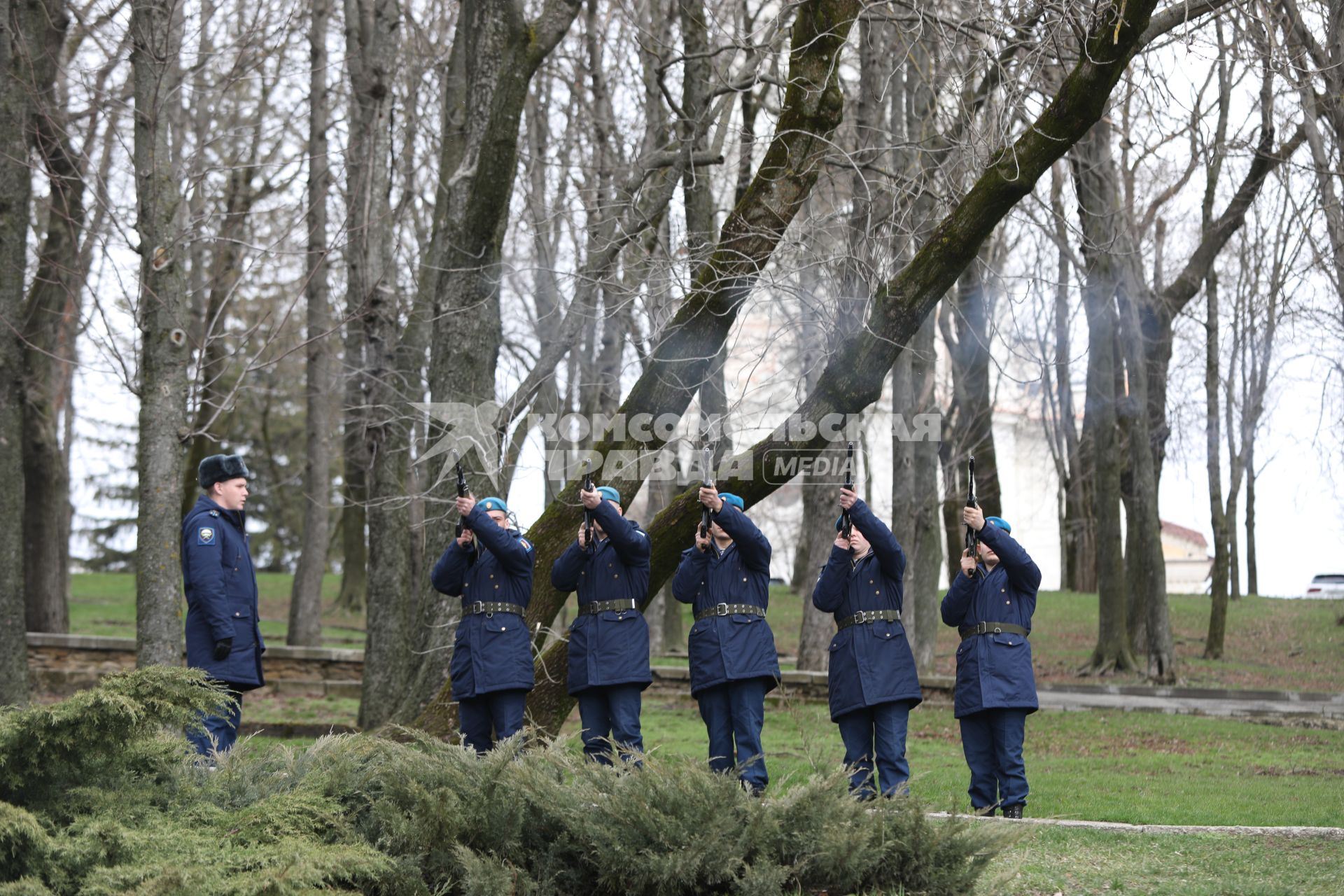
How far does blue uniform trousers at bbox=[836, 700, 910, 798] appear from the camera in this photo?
22.7 feet

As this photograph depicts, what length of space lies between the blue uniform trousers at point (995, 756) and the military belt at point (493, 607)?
104 inches

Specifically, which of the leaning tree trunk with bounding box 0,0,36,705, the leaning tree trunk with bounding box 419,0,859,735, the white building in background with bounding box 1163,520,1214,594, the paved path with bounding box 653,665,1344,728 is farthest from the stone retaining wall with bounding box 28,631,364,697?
the white building in background with bounding box 1163,520,1214,594

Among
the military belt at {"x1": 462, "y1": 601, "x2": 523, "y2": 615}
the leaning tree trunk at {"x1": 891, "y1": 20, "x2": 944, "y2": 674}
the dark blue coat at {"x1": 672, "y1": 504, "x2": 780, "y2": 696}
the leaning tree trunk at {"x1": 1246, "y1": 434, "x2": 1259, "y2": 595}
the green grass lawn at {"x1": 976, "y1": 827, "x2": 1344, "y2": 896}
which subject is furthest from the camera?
the leaning tree trunk at {"x1": 1246, "y1": 434, "x2": 1259, "y2": 595}

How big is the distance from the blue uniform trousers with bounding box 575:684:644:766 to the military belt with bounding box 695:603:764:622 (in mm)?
574

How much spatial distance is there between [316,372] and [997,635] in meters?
14.1

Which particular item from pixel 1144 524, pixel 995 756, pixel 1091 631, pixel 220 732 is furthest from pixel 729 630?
pixel 1091 631

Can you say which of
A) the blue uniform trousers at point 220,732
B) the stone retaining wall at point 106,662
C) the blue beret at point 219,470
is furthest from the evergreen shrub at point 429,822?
the stone retaining wall at point 106,662

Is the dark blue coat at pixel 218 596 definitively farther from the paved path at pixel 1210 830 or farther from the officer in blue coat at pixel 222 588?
the paved path at pixel 1210 830

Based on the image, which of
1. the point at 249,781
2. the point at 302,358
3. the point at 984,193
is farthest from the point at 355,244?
the point at 302,358

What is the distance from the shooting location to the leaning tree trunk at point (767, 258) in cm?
691

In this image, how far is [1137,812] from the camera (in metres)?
7.52

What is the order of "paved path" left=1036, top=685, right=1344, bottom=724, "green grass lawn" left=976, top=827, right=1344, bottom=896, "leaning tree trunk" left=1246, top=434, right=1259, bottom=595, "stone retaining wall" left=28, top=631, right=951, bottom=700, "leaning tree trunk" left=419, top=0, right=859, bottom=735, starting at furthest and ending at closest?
"leaning tree trunk" left=1246, top=434, right=1259, bottom=595, "paved path" left=1036, top=685, right=1344, bottom=724, "stone retaining wall" left=28, top=631, right=951, bottom=700, "leaning tree trunk" left=419, top=0, right=859, bottom=735, "green grass lawn" left=976, top=827, right=1344, bottom=896

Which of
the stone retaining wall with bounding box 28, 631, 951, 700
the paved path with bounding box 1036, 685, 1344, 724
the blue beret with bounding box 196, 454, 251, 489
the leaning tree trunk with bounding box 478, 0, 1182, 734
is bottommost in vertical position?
the paved path with bounding box 1036, 685, 1344, 724

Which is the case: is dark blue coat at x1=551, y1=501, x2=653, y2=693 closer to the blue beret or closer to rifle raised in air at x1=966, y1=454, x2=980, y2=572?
rifle raised in air at x1=966, y1=454, x2=980, y2=572
